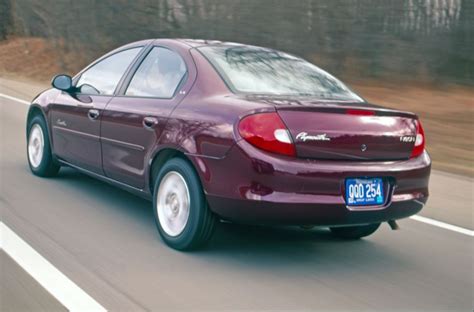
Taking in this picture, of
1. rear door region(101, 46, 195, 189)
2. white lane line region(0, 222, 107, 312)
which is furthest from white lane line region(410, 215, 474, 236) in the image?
white lane line region(0, 222, 107, 312)

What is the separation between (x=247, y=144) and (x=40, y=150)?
3.69m

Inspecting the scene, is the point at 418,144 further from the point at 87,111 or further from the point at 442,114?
the point at 442,114

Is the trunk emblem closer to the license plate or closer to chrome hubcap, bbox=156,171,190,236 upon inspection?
the license plate

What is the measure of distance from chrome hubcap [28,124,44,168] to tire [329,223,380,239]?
11.2 ft

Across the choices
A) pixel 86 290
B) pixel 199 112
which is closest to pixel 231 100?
pixel 199 112

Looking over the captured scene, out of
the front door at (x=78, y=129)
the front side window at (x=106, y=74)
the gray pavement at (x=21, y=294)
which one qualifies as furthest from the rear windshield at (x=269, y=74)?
the gray pavement at (x=21, y=294)

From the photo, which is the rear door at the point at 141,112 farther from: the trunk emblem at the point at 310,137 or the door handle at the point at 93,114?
the trunk emblem at the point at 310,137

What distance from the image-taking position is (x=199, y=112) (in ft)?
17.0

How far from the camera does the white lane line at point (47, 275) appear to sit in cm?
412

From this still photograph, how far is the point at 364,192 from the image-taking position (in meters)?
4.88

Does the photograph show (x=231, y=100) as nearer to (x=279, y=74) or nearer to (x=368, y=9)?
(x=279, y=74)

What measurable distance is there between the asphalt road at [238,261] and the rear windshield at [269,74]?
46.3 inches

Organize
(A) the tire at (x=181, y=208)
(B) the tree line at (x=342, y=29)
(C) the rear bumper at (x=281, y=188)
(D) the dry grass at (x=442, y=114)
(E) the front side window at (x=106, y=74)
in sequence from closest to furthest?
(C) the rear bumper at (x=281, y=188) < (A) the tire at (x=181, y=208) < (E) the front side window at (x=106, y=74) < (D) the dry grass at (x=442, y=114) < (B) the tree line at (x=342, y=29)

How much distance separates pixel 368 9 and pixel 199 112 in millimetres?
12620
